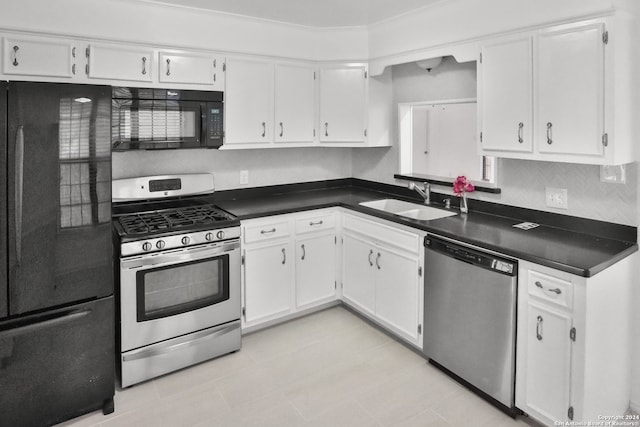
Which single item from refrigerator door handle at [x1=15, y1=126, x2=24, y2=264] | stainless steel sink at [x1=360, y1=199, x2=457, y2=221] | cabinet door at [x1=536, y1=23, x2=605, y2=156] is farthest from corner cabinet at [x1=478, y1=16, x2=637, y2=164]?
refrigerator door handle at [x1=15, y1=126, x2=24, y2=264]

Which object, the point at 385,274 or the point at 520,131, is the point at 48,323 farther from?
the point at 520,131

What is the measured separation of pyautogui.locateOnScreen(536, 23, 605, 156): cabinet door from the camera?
2.21 m

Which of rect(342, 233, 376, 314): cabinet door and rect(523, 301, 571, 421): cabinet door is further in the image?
rect(342, 233, 376, 314): cabinet door

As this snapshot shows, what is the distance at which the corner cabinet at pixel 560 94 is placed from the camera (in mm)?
2186

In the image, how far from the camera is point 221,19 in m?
3.32

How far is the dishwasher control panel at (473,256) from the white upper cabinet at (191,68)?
6.59 ft

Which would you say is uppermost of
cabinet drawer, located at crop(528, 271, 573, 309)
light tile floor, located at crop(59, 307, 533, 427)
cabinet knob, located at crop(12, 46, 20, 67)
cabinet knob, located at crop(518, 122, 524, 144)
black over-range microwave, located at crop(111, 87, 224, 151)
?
cabinet knob, located at crop(12, 46, 20, 67)

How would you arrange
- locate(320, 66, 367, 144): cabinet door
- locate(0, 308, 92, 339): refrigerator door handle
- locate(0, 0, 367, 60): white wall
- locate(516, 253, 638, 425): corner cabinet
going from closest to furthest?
locate(516, 253, 638, 425): corner cabinet < locate(0, 308, 92, 339): refrigerator door handle < locate(0, 0, 367, 60): white wall < locate(320, 66, 367, 144): cabinet door

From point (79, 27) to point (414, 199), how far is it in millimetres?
2826

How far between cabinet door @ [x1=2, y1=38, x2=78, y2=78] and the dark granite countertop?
145cm

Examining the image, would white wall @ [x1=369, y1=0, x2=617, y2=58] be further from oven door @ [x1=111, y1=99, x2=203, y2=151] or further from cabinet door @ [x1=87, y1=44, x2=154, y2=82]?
cabinet door @ [x1=87, y1=44, x2=154, y2=82]

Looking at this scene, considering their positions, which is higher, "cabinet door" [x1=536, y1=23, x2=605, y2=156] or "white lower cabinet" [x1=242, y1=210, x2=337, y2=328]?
"cabinet door" [x1=536, y1=23, x2=605, y2=156]

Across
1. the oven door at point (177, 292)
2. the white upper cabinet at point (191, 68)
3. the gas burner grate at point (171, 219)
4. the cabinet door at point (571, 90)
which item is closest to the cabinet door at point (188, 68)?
the white upper cabinet at point (191, 68)

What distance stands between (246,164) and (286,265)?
1036mm
